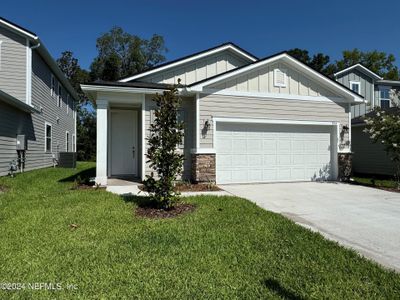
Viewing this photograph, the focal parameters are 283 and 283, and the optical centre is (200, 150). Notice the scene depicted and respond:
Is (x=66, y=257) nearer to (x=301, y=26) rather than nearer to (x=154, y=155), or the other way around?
(x=154, y=155)

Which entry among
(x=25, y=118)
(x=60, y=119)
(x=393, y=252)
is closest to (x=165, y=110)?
(x=393, y=252)

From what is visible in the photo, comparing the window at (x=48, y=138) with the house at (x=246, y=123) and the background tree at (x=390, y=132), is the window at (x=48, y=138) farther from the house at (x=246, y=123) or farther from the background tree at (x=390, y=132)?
the background tree at (x=390, y=132)

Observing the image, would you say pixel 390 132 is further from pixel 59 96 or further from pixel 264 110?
pixel 59 96

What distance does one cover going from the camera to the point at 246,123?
984 cm

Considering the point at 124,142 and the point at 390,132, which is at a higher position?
the point at 390,132

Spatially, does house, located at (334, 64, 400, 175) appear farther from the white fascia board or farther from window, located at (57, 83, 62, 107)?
window, located at (57, 83, 62, 107)

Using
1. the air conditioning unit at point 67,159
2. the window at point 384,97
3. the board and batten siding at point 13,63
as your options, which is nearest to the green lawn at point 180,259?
the board and batten siding at point 13,63

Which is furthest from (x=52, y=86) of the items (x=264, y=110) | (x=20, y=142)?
(x=264, y=110)

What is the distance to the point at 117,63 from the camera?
3362cm

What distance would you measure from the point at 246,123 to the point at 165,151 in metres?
4.69

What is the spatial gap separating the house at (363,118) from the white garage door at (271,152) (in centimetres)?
283

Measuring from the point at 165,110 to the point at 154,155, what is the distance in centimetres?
96

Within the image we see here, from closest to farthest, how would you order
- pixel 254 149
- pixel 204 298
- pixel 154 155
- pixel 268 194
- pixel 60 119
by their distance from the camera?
pixel 204 298
pixel 154 155
pixel 268 194
pixel 254 149
pixel 60 119

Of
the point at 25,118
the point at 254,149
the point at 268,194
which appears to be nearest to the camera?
the point at 268,194
